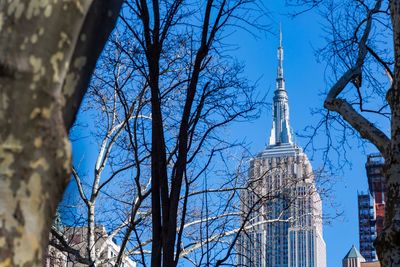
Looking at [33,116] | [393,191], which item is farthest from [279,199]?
[33,116]

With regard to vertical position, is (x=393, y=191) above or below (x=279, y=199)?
below

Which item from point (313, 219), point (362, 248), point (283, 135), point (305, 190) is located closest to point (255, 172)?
point (305, 190)

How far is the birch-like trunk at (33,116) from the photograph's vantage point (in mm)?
1377

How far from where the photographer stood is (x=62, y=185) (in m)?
1.46

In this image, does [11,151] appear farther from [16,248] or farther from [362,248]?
[362,248]

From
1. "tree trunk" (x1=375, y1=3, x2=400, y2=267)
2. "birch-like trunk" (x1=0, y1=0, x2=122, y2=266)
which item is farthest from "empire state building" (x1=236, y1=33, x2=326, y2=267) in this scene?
"birch-like trunk" (x1=0, y1=0, x2=122, y2=266)

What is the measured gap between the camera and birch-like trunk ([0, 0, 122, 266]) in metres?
1.38

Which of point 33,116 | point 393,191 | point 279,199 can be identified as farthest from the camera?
point 279,199

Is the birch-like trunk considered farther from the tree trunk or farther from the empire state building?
the empire state building

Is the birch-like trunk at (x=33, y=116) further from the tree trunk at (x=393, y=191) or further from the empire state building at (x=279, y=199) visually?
the empire state building at (x=279, y=199)

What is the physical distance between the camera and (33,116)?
1.42 metres

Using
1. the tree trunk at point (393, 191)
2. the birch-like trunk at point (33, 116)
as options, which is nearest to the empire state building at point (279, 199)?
the tree trunk at point (393, 191)

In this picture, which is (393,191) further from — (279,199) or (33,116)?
(279,199)

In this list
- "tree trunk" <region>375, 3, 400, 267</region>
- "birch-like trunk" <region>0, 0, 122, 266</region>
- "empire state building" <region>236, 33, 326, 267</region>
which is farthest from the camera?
"empire state building" <region>236, 33, 326, 267</region>
